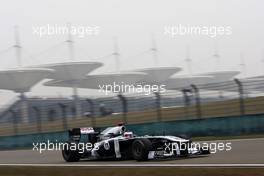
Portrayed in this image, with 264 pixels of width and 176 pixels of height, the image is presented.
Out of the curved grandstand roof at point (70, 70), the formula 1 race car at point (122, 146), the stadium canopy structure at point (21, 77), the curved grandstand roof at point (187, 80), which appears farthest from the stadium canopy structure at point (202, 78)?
the formula 1 race car at point (122, 146)

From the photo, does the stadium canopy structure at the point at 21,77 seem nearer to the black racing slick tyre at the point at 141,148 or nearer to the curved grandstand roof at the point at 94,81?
the curved grandstand roof at the point at 94,81

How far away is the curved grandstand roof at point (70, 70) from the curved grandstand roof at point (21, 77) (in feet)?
6.36

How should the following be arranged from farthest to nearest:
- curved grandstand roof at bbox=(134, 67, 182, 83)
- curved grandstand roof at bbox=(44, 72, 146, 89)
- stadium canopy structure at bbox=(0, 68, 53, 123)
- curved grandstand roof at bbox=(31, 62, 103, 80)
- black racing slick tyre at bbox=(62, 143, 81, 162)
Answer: curved grandstand roof at bbox=(134, 67, 182, 83) < curved grandstand roof at bbox=(44, 72, 146, 89) < curved grandstand roof at bbox=(31, 62, 103, 80) < stadium canopy structure at bbox=(0, 68, 53, 123) < black racing slick tyre at bbox=(62, 143, 81, 162)

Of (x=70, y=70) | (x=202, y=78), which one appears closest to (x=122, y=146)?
(x=70, y=70)

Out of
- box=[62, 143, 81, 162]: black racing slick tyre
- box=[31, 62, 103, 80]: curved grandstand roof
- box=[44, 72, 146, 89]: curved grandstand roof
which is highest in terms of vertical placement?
box=[31, 62, 103, 80]: curved grandstand roof

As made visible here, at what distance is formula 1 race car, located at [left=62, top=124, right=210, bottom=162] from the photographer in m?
11.1

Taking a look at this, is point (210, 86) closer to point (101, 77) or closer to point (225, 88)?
point (225, 88)

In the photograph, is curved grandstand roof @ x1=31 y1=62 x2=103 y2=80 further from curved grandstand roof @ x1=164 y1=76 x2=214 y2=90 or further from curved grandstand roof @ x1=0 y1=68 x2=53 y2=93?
curved grandstand roof @ x1=164 y1=76 x2=214 y2=90

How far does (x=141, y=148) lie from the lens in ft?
36.7

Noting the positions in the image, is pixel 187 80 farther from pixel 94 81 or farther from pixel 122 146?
pixel 122 146

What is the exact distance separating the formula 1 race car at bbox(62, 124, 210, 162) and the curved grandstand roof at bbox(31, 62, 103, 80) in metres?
62.2

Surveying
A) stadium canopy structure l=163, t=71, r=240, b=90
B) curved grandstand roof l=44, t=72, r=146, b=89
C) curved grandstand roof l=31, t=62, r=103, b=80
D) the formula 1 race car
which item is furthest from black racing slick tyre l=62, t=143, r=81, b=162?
stadium canopy structure l=163, t=71, r=240, b=90

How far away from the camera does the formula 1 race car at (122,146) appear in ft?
36.5

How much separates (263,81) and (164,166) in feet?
28.8
